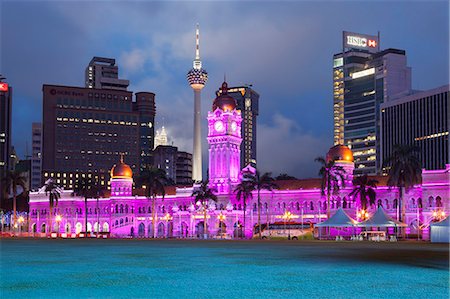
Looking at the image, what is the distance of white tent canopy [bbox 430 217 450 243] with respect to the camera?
245 ft

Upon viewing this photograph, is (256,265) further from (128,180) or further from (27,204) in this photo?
(27,204)

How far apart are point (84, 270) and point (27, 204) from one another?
161 meters

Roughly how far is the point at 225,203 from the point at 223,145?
35.0 ft

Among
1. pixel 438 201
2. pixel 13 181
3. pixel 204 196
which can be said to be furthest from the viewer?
pixel 13 181

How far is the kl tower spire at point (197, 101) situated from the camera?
554 ft

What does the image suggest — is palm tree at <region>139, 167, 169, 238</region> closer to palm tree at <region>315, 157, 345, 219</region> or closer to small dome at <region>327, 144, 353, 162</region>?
small dome at <region>327, 144, 353, 162</region>

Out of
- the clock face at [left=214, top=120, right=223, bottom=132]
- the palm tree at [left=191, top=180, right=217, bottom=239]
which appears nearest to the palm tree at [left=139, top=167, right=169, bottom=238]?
the palm tree at [left=191, top=180, right=217, bottom=239]

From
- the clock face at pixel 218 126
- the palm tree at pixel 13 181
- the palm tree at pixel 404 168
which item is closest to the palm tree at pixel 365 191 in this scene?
the palm tree at pixel 404 168

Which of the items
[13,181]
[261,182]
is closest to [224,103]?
[261,182]

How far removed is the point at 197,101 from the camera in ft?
583

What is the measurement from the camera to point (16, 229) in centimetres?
15612

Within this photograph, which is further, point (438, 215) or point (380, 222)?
point (438, 215)

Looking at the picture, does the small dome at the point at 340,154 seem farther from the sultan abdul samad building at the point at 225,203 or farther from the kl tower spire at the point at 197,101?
the kl tower spire at the point at 197,101

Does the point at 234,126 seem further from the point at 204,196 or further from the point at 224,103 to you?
the point at 204,196
